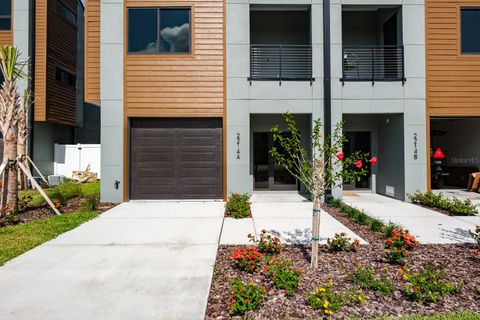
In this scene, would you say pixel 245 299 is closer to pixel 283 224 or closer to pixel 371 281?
pixel 371 281

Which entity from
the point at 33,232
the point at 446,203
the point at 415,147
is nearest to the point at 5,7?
the point at 33,232

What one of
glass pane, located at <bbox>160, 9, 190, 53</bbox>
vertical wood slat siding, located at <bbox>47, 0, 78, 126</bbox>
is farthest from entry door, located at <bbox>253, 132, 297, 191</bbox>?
vertical wood slat siding, located at <bbox>47, 0, 78, 126</bbox>

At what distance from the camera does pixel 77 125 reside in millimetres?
17828

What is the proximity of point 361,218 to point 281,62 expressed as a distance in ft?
20.6

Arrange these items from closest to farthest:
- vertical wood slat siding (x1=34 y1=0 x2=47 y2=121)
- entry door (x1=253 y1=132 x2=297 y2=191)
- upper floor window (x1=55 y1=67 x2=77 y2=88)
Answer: entry door (x1=253 y1=132 x2=297 y2=191)
vertical wood slat siding (x1=34 y1=0 x2=47 y2=121)
upper floor window (x1=55 y1=67 x2=77 y2=88)

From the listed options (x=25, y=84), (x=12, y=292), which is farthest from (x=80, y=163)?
(x=12, y=292)

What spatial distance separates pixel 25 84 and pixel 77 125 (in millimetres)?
4315

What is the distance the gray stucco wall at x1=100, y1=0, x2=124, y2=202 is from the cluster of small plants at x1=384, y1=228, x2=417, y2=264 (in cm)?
810

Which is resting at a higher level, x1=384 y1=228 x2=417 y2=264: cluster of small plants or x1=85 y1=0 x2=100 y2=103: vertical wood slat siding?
x1=85 y1=0 x2=100 y2=103: vertical wood slat siding

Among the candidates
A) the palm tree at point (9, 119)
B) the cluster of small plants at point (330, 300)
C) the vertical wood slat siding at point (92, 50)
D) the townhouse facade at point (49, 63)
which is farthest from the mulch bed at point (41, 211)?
the townhouse facade at point (49, 63)

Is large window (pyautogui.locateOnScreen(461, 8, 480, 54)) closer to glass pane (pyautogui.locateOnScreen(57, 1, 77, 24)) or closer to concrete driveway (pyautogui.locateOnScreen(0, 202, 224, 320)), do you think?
concrete driveway (pyautogui.locateOnScreen(0, 202, 224, 320))

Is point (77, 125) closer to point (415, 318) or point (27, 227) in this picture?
point (27, 227)

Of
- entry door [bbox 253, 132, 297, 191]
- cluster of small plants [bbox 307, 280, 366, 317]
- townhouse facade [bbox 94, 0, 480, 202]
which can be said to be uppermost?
townhouse facade [bbox 94, 0, 480, 202]

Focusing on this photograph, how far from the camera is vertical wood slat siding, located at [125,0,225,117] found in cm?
931
